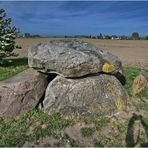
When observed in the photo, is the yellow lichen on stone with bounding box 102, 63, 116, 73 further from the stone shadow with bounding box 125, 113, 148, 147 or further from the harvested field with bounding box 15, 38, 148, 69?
the harvested field with bounding box 15, 38, 148, 69

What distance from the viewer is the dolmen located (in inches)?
310

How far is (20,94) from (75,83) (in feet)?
5.10

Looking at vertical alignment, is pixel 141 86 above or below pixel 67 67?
below

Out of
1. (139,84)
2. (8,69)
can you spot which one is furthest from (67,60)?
(8,69)

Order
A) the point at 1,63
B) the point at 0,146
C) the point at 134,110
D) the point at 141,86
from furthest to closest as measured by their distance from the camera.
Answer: the point at 1,63
the point at 141,86
the point at 134,110
the point at 0,146

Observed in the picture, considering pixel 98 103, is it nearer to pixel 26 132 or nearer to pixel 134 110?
pixel 134 110

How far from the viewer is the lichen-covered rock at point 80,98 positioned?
25.9 feet

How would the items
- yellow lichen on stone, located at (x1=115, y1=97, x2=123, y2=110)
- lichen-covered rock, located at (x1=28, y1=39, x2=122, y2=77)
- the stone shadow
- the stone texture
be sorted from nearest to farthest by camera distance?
the stone shadow → the stone texture → lichen-covered rock, located at (x1=28, y1=39, x2=122, y2=77) → yellow lichen on stone, located at (x1=115, y1=97, x2=123, y2=110)

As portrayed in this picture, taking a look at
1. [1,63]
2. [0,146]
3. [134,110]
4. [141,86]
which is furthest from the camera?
[1,63]

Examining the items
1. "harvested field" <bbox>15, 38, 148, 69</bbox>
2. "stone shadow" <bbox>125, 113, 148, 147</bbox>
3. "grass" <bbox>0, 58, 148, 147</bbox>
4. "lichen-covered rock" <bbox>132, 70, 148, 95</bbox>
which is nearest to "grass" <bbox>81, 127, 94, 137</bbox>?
"grass" <bbox>0, 58, 148, 147</bbox>

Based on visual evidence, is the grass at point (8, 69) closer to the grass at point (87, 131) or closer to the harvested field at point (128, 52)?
the grass at point (87, 131)

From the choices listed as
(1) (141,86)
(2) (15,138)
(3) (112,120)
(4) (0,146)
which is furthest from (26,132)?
(1) (141,86)

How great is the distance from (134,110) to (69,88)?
2053 mm

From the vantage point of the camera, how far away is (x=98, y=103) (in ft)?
26.3
